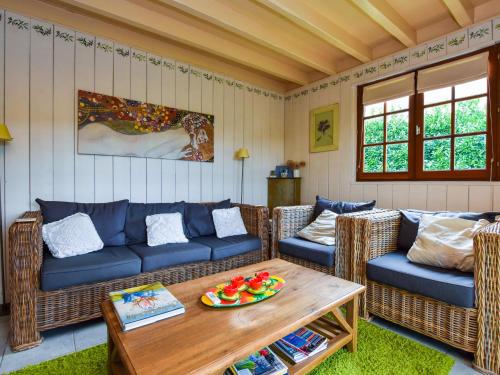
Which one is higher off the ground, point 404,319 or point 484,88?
point 484,88

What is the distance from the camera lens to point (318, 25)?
2.37 metres

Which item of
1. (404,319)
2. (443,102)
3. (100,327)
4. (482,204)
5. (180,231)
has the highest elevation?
(443,102)

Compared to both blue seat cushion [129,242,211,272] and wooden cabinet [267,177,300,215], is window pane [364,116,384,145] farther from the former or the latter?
blue seat cushion [129,242,211,272]

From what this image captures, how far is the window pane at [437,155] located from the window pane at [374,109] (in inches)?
24.5

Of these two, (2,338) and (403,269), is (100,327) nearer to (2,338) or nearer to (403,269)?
(2,338)

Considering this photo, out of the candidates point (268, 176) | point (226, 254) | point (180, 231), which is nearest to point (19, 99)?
point (180, 231)

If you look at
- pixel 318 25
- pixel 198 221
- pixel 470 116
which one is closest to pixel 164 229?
pixel 198 221

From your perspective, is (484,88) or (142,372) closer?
(142,372)

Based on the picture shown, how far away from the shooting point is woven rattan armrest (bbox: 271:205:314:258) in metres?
2.76

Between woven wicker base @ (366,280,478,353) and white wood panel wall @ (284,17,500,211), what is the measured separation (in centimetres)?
117

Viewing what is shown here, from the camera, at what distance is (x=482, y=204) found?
7.49 feet

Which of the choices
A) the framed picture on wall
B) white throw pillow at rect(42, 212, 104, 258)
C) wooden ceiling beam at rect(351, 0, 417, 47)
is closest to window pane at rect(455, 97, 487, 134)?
wooden ceiling beam at rect(351, 0, 417, 47)

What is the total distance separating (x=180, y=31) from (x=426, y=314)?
2.97 meters

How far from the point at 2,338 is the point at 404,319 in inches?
105
